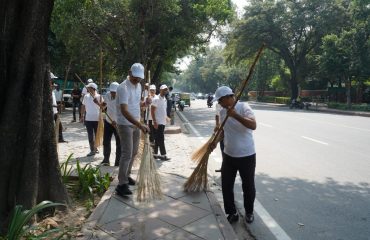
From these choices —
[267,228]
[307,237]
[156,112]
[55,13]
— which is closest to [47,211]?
[267,228]

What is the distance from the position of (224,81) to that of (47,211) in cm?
7609

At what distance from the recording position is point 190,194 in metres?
5.21

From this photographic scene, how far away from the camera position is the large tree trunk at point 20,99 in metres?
3.89

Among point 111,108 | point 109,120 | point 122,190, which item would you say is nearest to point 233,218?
point 122,190

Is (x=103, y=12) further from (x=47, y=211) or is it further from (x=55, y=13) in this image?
(x=47, y=211)

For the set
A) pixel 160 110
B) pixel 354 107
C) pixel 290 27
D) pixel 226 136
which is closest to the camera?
pixel 226 136

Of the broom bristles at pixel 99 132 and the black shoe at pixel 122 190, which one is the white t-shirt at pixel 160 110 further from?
the black shoe at pixel 122 190

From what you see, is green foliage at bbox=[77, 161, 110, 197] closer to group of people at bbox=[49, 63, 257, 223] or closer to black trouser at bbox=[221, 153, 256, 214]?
group of people at bbox=[49, 63, 257, 223]

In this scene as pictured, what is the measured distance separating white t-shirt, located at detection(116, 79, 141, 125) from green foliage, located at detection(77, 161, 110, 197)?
90 cm

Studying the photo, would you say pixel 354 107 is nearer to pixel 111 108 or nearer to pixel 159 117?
pixel 159 117

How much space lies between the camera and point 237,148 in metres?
4.34

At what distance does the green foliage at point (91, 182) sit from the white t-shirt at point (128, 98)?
0.90 meters

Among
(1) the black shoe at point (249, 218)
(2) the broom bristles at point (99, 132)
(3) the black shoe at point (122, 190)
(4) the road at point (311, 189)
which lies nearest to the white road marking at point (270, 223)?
(4) the road at point (311, 189)

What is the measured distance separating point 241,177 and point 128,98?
5.93 feet
